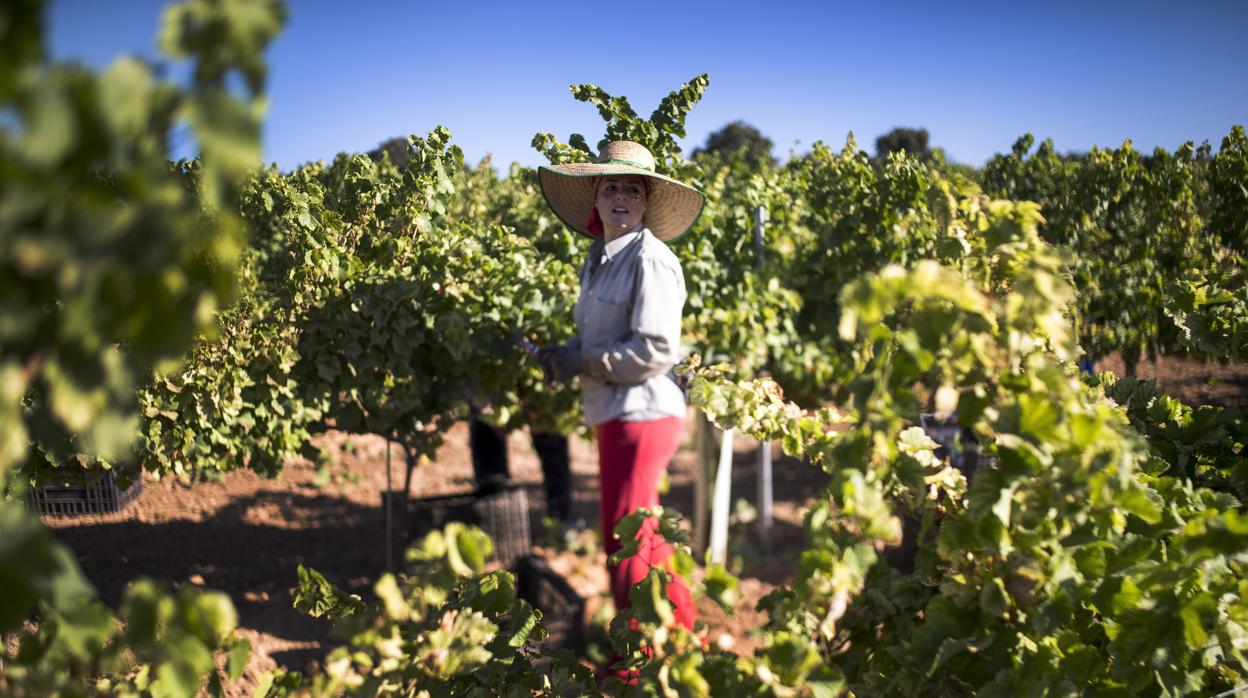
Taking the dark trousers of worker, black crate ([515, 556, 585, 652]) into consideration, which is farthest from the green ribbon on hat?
the dark trousers of worker

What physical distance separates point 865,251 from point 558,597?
251cm

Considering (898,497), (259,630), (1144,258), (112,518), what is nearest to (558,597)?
(259,630)

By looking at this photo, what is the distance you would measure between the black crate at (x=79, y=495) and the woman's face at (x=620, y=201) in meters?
2.01

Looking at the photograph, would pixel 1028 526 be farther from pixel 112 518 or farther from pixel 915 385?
pixel 112 518

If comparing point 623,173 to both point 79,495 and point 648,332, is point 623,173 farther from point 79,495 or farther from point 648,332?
point 79,495

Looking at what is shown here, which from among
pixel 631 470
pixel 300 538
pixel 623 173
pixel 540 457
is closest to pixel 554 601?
pixel 631 470

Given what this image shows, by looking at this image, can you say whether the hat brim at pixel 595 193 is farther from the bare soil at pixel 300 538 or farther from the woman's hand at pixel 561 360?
the bare soil at pixel 300 538

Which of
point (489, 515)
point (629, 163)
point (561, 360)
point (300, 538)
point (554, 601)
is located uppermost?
point (629, 163)

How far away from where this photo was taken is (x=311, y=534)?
4824mm

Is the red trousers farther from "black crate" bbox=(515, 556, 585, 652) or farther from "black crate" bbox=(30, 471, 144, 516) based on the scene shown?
"black crate" bbox=(30, 471, 144, 516)

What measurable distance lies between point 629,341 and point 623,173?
603 mm

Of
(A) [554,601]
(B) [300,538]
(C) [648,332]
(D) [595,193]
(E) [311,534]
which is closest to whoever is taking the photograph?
(C) [648,332]

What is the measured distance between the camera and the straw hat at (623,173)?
9.72ft

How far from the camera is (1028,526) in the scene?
53.3 inches
